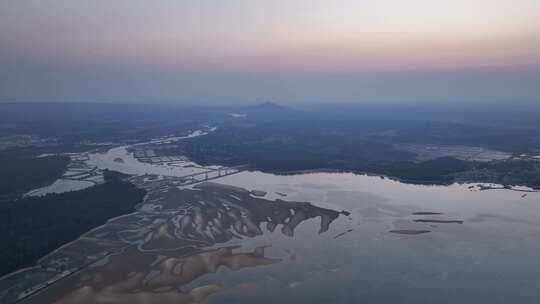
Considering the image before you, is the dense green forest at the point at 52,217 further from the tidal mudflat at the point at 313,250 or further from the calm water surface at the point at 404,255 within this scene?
the calm water surface at the point at 404,255

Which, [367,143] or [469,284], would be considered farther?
[367,143]

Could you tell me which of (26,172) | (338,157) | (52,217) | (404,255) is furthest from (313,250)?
(26,172)

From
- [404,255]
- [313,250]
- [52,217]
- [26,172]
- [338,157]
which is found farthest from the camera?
[338,157]

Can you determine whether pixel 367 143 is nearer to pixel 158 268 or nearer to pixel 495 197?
pixel 495 197

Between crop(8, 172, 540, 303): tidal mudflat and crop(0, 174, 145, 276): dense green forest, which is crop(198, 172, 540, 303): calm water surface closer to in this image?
crop(8, 172, 540, 303): tidal mudflat

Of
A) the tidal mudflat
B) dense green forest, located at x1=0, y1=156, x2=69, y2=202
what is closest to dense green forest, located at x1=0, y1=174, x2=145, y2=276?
the tidal mudflat

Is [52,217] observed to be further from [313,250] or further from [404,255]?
[404,255]

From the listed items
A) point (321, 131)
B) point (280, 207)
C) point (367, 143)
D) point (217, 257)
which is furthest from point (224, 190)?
point (321, 131)
